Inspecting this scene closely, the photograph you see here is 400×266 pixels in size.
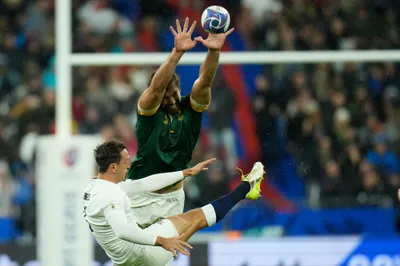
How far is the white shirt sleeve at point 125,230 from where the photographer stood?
23.4 feet

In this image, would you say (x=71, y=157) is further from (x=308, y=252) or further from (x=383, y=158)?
(x=383, y=158)

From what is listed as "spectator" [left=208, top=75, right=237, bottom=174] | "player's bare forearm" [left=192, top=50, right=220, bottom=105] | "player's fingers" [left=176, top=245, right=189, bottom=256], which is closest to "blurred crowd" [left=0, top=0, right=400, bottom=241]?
"spectator" [left=208, top=75, right=237, bottom=174]

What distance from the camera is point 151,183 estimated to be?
7691mm

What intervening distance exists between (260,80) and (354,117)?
4.92ft

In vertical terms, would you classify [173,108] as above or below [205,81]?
below

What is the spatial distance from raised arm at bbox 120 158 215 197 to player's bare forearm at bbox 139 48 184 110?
1.80 feet

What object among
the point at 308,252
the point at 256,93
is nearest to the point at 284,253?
Result: the point at 308,252

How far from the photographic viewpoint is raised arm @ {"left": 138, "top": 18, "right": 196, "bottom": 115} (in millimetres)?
7449

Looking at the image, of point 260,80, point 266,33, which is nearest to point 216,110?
point 260,80

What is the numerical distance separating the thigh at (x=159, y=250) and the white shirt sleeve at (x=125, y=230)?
1.40ft

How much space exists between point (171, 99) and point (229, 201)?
0.94 metres

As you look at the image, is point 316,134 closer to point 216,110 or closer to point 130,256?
point 216,110

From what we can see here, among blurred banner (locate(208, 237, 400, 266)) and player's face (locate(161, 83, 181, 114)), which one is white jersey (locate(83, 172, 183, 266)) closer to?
player's face (locate(161, 83, 181, 114))

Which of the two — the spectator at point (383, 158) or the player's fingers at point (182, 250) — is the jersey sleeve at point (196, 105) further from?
the spectator at point (383, 158)
